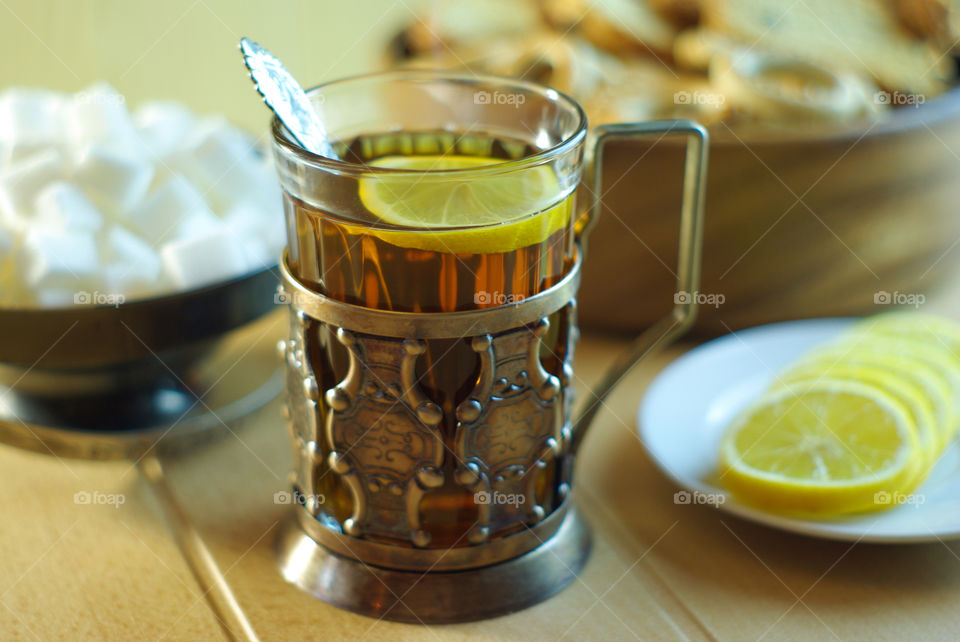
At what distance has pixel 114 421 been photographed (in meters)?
0.63

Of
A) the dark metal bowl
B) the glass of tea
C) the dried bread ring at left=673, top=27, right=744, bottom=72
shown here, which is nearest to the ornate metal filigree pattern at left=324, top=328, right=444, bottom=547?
the glass of tea

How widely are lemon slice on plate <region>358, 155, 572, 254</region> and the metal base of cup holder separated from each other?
0.61 feet

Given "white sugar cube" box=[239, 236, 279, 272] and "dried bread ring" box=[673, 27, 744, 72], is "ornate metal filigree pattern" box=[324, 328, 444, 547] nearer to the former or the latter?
"white sugar cube" box=[239, 236, 279, 272]

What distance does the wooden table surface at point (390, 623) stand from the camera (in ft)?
1.61

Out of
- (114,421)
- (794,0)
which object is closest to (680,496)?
(114,421)

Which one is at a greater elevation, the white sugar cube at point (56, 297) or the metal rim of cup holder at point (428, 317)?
the metal rim of cup holder at point (428, 317)

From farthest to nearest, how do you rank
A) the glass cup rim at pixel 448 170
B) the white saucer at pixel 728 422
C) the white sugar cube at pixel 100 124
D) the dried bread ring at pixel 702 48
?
the dried bread ring at pixel 702 48 → the white sugar cube at pixel 100 124 → the white saucer at pixel 728 422 → the glass cup rim at pixel 448 170

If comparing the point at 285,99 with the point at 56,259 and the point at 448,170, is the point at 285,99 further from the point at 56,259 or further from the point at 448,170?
the point at 56,259

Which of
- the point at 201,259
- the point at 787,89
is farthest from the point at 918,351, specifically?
the point at 201,259

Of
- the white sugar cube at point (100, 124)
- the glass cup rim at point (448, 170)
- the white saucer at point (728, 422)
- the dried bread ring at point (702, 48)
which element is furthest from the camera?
the dried bread ring at point (702, 48)

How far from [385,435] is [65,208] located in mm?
A: 278

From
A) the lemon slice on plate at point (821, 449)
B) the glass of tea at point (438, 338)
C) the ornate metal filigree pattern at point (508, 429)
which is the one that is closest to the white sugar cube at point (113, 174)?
the glass of tea at point (438, 338)

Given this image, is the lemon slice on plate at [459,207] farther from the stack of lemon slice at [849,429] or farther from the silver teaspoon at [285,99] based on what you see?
the stack of lemon slice at [849,429]

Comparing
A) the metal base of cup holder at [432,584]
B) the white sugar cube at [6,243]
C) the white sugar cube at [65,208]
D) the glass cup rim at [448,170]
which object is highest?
the glass cup rim at [448,170]
